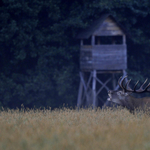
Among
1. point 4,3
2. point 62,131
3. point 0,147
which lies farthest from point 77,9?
point 0,147

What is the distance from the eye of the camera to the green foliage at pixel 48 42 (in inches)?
886

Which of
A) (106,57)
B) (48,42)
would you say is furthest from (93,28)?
(48,42)

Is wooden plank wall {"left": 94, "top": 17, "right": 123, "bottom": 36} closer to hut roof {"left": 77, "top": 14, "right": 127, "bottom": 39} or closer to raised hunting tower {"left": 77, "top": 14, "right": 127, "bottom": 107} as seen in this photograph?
raised hunting tower {"left": 77, "top": 14, "right": 127, "bottom": 107}

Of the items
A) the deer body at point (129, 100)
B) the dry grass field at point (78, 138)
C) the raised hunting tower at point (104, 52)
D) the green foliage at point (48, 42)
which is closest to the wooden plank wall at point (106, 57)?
the raised hunting tower at point (104, 52)

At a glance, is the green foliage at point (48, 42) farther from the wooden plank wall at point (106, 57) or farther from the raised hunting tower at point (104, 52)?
the wooden plank wall at point (106, 57)

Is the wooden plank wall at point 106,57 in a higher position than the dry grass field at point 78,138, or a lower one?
lower

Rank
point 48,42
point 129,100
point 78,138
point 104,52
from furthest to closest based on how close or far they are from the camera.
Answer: point 48,42 < point 104,52 < point 129,100 < point 78,138

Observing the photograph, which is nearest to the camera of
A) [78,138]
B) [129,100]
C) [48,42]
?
[78,138]

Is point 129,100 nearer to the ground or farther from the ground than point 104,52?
nearer to the ground

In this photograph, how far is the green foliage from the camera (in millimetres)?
22500

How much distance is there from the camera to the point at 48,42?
80.3 feet

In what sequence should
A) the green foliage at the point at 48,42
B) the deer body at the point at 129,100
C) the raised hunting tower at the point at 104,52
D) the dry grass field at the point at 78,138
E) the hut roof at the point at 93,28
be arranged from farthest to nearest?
the green foliage at the point at 48,42, the raised hunting tower at the point at 104,52, the hut roof at the point at 93,28, the deer body at the point at 129,100, the dry grass field at the point at 78,138

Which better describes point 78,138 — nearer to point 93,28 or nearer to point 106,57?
point 106,57

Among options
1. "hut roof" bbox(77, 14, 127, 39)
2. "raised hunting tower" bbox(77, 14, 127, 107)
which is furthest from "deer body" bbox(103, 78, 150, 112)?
"hut roof" bbox(77, 14, 127, 39)
